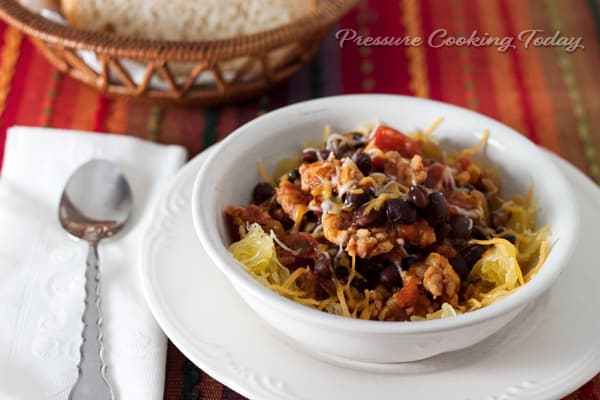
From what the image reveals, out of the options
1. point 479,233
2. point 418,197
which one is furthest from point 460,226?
point 418,197

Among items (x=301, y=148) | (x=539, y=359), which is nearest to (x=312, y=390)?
(x=539, y=359)

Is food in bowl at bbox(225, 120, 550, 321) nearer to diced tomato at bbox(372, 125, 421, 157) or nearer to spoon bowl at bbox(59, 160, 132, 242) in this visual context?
diced tomato at bbox(372, 125, 421, 157)

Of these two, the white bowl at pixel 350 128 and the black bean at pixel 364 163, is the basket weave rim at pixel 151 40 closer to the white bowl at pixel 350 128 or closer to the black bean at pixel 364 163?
the white bowl at pixel 350 128

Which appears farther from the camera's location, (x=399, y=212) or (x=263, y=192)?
(x=263, y=192)

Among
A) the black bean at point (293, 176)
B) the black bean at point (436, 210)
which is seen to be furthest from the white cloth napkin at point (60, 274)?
the black bean at point (436, 210)

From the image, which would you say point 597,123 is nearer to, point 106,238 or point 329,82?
point 329,82

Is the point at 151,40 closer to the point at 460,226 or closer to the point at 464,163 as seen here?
the point at 464,163
